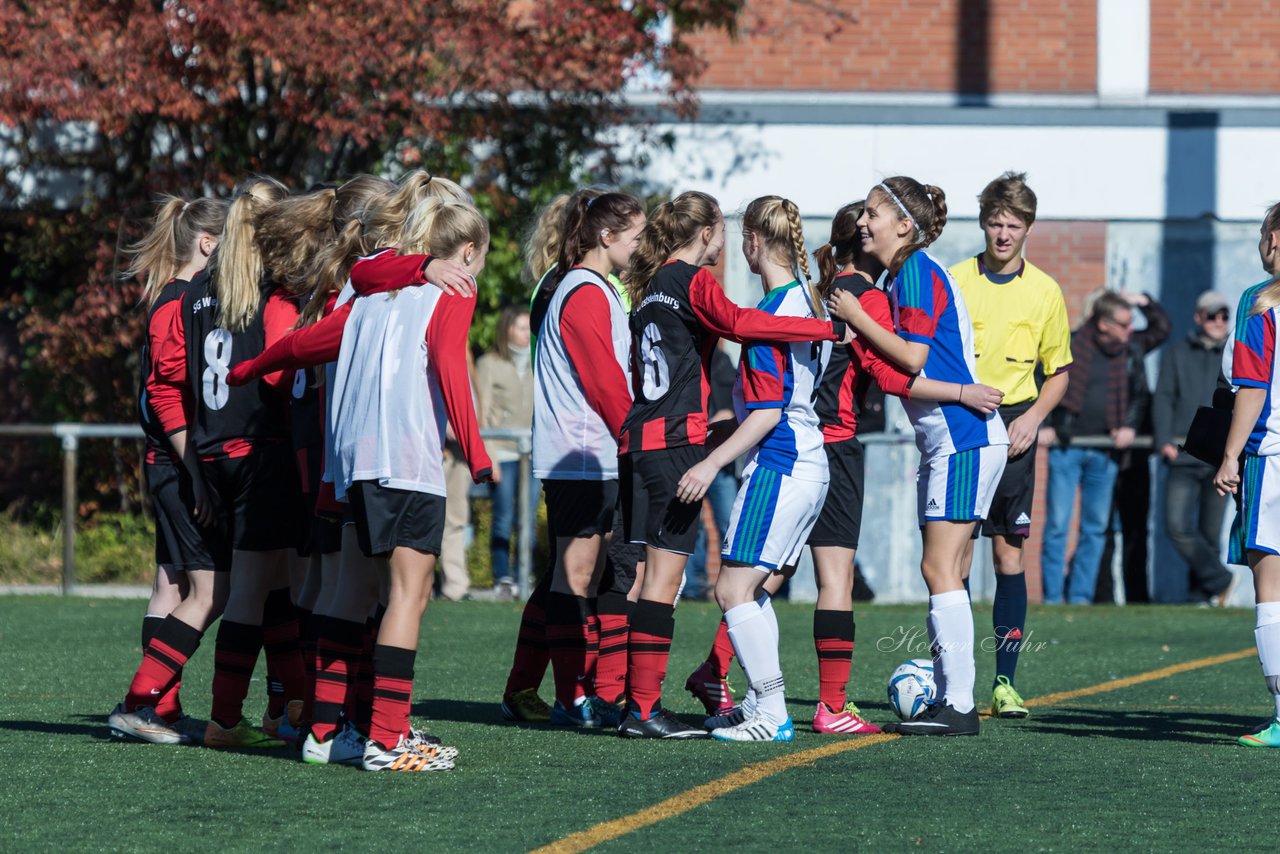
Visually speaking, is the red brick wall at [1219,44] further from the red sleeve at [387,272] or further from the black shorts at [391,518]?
the black shorts at [391,518]

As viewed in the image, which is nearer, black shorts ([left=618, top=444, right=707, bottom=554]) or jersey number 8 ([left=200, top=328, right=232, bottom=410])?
jersey number 8 ([left=200, top=328, right=232, bottom=410])

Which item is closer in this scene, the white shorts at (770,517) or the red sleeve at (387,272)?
the red sleeve at (387,272)

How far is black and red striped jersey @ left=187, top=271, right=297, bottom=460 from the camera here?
6.44m

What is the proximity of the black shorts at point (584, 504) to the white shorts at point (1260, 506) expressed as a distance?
227 centimetres

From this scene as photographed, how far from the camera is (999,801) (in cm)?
563

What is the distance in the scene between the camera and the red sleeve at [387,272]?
19.4ft

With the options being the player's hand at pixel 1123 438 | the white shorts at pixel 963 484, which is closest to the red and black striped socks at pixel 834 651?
the white shorts at pixel 963 484

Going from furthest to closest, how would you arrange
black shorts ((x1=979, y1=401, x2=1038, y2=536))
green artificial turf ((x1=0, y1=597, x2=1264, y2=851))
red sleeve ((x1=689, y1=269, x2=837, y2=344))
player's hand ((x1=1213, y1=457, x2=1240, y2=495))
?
black shorts ((x1=979, y1=401, x2=1038, y2=536)) → player's hand ((x1=1213, y1=457, x2=1240, y2=495)) → red sleeve ((x1=689, y1=269, x2=837, y2=344)) → green artificial turf ((x1=0, y1=597, x2=1264, y2=851))

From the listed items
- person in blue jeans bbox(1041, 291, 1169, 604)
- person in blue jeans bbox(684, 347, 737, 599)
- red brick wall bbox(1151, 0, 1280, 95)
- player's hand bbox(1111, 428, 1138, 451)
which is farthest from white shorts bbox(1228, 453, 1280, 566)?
red brick wall bbox(1151, 0, 1280, 95)

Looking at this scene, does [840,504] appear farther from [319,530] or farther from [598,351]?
[319,530]

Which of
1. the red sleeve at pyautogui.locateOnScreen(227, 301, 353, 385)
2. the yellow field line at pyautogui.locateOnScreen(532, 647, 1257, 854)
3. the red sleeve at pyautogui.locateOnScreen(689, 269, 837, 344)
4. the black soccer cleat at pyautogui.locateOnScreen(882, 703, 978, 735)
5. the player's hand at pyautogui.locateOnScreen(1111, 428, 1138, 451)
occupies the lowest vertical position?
the yellow field line at pyautogui.locateOnScreen(532, 647, 1257, 854)

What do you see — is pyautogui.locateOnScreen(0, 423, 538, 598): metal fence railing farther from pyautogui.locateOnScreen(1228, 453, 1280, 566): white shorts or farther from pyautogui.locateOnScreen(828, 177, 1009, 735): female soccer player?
pyautogui.locateOnScreen(1228, 453, 1280, 566): white shorts

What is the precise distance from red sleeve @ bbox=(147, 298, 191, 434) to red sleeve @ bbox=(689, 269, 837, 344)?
180 centimetres

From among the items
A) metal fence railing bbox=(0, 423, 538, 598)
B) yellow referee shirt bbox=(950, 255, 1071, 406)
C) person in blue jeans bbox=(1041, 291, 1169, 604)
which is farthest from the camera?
person in blue jeans bbox=(1041, 291, 1169, 604)
